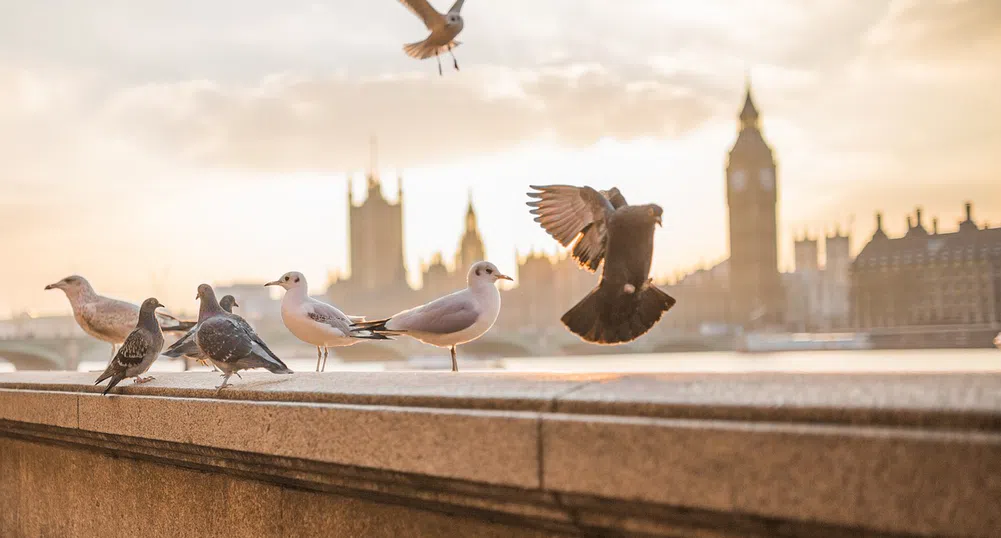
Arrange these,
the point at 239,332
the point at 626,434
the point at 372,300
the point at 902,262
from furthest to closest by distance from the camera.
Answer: the point at 372,300, the point at 902,262, the point at 239,332, the point at 626,434

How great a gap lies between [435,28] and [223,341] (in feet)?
5.44

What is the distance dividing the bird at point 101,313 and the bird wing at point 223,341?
1899mm

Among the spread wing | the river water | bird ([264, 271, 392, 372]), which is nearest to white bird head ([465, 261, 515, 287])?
the spread wing

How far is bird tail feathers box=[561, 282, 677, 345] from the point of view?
9.53 ft

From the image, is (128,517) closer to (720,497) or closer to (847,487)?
(720,497)

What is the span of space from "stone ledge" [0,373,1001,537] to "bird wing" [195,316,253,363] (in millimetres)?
496

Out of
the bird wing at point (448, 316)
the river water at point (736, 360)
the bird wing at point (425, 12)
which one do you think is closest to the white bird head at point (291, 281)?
the bird wing at point (448, 316)

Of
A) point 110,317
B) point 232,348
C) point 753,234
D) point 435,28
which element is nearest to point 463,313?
point 232,348

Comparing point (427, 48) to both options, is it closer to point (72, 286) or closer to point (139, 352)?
point (139, 352)

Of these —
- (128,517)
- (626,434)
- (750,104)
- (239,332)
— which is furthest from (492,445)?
(750,104)

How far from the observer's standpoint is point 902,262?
330 ft

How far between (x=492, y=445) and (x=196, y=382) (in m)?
1.78

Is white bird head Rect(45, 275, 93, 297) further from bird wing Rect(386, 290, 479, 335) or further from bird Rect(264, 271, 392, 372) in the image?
bird wing Rect(386, 290, 479, 335)

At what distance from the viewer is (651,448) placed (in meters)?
1.63
